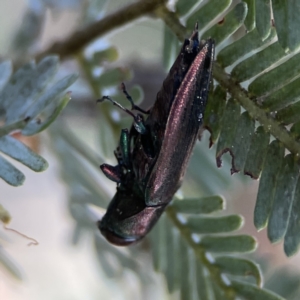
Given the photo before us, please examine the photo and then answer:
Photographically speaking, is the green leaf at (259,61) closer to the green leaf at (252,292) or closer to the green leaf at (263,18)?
the green leaf at (263,18)

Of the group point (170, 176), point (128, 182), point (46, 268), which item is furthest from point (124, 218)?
point (46, 268)

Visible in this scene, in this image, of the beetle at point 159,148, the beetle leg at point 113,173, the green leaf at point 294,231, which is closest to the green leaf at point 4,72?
the beetle at point 159,148

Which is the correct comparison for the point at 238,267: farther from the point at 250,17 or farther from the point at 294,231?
the point at 250,17

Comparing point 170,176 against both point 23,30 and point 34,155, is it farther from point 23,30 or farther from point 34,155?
point 23,30

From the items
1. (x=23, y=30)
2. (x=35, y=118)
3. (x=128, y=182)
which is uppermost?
(x=23, y=30)

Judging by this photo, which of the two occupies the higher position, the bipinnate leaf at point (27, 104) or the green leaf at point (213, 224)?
the bipinnate leaf at point (27, 104)

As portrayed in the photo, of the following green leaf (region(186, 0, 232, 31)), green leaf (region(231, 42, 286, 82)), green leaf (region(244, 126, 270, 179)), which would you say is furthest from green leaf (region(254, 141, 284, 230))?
green leaf (region(186, 0, 232, 31))
